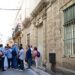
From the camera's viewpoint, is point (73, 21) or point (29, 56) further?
point (29, 56)

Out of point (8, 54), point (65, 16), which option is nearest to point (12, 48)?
point (8, 54)

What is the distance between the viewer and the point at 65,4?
1711 cm

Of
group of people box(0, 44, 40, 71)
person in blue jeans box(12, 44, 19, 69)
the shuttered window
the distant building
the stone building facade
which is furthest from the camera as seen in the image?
person in blue jeans box(12, 44, 19, 69)

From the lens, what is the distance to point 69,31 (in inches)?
666

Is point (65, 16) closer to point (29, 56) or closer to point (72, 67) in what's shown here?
point (72, 67)

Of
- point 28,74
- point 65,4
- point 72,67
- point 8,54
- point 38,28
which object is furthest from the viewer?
point 38,28

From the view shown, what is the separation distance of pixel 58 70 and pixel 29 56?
869 centimetres

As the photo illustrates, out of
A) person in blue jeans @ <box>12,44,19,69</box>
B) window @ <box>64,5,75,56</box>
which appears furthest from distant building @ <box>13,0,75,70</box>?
person in blue jeans @ <box>12,44,19,69</box>

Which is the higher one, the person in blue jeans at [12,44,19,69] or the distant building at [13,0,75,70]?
the distant building at [13,0,75,70]

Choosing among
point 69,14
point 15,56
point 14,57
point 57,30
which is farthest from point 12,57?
point 69,14

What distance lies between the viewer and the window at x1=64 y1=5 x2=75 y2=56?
53.0 feet

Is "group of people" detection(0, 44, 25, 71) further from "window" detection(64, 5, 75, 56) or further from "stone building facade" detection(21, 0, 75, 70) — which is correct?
"window" detection(64, 5, 75, 56)

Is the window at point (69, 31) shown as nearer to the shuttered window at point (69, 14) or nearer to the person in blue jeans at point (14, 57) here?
the shuttered window at point (69, 14)

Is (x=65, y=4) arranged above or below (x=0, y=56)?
above
